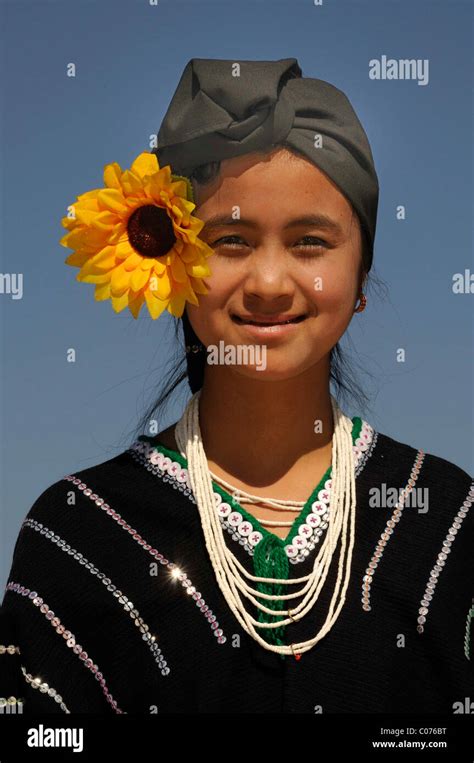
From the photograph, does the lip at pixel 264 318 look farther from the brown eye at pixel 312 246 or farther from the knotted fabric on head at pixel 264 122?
the knotted fabric on head at pixel 264 122

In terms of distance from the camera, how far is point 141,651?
127 inches

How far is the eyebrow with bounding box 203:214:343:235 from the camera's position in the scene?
3.17m

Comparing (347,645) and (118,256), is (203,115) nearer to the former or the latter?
(118,256)

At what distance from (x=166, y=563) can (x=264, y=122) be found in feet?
3.75

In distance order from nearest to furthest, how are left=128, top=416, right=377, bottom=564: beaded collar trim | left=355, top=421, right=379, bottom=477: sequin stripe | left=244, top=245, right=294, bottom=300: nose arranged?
left=244, top=245, right=294, bottom=300: nose
left=128, top=416, right=377, bottom=564: beaded collar trim
left=355, top=421, right=379, bottom=477: sequin stripe

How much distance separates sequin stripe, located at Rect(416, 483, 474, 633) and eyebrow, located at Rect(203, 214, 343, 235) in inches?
33.3


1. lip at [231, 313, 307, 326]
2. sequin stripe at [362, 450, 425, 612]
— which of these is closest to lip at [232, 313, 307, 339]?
lip at [231, 313, 307, 326]

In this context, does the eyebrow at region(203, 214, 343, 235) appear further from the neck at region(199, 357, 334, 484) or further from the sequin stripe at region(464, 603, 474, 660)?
the sequin stripe at region(464, 603, 474, 660)

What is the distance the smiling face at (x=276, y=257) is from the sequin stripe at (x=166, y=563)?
501 millimetres

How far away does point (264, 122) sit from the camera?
3203 mm

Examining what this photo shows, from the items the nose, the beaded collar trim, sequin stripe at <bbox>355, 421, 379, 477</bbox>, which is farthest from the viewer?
sequin stripe at <bbox>355, 421, 379, 477</bbox>

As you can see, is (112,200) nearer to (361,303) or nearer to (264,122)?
(264,122)

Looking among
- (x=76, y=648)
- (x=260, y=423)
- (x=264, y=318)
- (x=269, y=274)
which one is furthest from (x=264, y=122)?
(x=76, y=648)

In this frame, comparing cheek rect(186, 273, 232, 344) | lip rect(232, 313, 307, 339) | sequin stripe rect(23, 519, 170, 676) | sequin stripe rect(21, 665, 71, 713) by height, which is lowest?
sequin stripe rect(21, 665, 71, 713)
